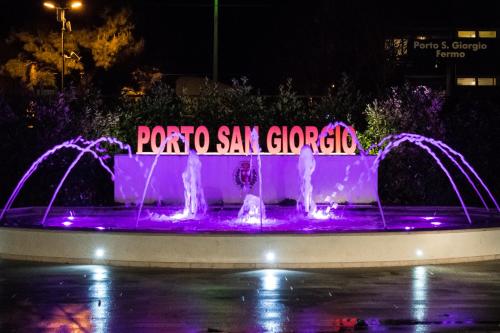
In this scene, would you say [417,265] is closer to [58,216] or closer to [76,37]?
[58,216]

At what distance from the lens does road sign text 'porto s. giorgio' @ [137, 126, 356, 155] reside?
2770 centimetres

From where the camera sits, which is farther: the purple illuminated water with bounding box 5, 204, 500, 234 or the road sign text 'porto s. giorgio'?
the road sign text 'porto s. giorgio'

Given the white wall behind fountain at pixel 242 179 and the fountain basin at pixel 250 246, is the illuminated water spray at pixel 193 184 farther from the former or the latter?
the fountain basin at pixel 250 246

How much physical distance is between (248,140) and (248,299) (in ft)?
57.6

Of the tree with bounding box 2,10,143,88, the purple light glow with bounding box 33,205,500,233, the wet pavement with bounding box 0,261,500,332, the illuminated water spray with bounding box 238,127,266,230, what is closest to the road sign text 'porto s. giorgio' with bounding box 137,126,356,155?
the illuminated water spray with bounding box 238,127,266,230

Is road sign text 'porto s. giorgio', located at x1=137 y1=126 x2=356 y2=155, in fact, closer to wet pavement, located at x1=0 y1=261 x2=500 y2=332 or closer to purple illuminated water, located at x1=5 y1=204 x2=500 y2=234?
purple illuminated water, located at x1=5 y1=204 x2=500 y2=234

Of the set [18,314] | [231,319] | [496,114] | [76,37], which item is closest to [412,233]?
[231,319]

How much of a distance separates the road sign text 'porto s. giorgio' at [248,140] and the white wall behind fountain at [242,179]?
1.10 ft

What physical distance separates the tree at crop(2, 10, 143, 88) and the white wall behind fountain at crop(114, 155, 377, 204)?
18769 millimetres

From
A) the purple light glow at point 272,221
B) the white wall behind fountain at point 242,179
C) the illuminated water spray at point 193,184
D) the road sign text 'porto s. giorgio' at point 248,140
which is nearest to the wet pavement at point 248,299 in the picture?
the purple light glow at point 272,221

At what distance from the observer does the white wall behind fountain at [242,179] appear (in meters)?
27.4

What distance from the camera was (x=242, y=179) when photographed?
90.5ft

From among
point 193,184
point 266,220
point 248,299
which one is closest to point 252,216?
point 266,220

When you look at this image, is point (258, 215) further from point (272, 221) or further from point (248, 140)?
point (248, 140)
